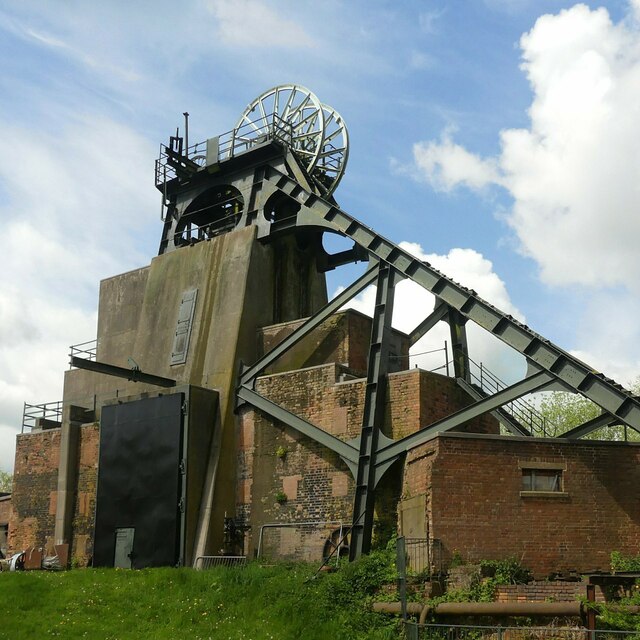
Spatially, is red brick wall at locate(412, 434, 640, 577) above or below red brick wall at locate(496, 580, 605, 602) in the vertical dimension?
above

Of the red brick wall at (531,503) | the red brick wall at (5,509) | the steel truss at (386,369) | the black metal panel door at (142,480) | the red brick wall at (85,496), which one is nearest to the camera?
the red brick wall at (531,503)

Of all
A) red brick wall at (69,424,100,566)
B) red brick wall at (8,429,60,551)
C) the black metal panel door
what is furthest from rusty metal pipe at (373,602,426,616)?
red brick wall at (8,429,60,551)

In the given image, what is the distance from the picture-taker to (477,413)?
19594mm

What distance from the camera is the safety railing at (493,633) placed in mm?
14453

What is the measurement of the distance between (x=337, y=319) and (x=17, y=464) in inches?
455

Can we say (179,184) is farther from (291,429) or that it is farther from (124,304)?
(291,429)

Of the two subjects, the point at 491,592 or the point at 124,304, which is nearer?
the point at 491,592

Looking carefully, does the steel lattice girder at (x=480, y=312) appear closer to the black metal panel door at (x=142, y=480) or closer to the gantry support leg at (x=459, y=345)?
the gantry support leg at (x=459, y=345)

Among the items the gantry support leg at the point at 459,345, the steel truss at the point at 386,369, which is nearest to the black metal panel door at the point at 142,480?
the steel truss at the point at 386,369

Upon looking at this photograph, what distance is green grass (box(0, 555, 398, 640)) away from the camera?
15.7 meters

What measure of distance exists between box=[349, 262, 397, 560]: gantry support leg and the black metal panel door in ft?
15.8

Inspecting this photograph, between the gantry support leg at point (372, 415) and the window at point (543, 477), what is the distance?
368 cm

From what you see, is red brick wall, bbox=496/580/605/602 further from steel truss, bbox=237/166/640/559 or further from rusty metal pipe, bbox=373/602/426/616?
steel truss, bbox=237/166/640/559

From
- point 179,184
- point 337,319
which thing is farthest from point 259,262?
point 179,184
